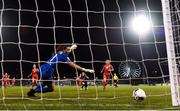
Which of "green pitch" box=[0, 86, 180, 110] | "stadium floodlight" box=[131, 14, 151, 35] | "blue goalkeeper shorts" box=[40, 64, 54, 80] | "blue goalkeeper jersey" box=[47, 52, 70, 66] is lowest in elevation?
"green pitch" box=[0, 86, 180, 110]

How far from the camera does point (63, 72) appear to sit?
2833 cm

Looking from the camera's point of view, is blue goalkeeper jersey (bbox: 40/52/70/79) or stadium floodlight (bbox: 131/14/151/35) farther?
stadium floodlight (bbox: 131/14/151/35)

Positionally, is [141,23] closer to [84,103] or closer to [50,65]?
[50,65]

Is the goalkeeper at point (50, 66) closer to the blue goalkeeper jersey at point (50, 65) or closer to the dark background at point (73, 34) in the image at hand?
the blue goalkeeper jersey at point (50, 65)

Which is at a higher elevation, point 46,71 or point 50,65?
point 50,65

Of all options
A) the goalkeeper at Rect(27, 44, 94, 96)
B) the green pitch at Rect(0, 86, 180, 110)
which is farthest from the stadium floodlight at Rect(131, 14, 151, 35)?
the goalkeeper at Rect(27, 44, 94, 96)

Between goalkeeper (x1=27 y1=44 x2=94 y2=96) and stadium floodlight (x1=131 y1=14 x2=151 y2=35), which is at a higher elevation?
stadium floodlight (x1=131 y1=14 x2=151 y2=35)

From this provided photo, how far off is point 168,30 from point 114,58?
21.5 meters

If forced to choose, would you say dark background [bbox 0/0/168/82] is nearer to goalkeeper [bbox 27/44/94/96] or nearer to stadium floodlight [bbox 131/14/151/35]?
stadium floodlight [bbox 131/14/151/35]

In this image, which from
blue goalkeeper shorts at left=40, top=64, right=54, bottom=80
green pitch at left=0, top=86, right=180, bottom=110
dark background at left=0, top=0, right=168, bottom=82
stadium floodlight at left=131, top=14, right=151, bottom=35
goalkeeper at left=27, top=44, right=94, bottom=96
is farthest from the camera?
dark background at left=0, top=0, right=168, bottom=82

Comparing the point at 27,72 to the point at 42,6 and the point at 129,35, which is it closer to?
the point at 42,6

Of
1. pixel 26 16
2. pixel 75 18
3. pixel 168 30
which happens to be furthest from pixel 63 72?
pixel 168 30

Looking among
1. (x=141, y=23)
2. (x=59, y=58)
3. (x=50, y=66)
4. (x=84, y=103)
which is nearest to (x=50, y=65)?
(x=50, y=66)

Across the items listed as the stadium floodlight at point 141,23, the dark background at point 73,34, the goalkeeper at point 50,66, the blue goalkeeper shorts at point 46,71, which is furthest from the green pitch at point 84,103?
the dark background at point 73,34
